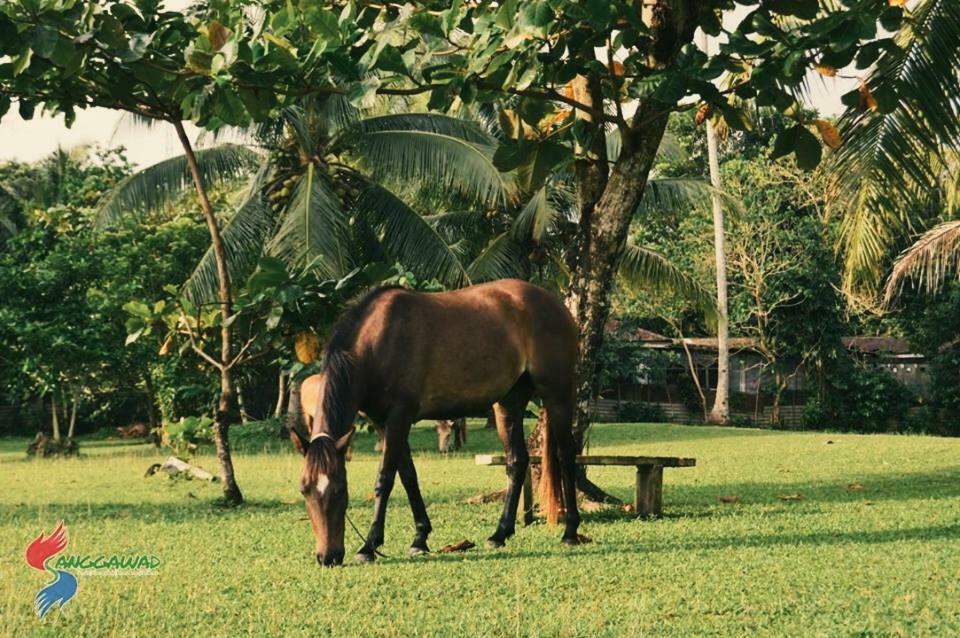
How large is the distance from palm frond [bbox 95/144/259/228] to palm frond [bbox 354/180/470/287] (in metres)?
2.36

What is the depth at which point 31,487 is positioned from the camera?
15289 millimetres

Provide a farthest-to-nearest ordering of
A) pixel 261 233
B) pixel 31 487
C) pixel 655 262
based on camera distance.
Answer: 1. pixel 655 262
2. pixel 261 233
3. pixel 31 487

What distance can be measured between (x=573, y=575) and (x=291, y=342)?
4.92 m

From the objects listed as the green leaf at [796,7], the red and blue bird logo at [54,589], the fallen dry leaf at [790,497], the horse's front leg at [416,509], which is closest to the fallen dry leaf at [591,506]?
the fallen dry leaf at [790,497]

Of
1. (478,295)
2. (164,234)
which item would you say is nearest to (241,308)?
(478,295)

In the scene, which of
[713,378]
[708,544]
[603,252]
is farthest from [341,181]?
[713,378]

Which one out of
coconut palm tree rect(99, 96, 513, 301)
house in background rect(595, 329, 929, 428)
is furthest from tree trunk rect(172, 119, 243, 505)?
house in background rect(595, 329, 929, 428)

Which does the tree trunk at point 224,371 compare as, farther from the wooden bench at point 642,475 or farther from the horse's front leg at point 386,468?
the horse's front leg at point 386,468

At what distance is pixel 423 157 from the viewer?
19.6 m

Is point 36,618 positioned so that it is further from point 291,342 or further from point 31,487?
point 31,487

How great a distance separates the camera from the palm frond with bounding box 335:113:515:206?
1945 centimetres

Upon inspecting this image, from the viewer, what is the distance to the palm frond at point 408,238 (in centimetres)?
1975

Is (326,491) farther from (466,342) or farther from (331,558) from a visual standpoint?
(466,342)

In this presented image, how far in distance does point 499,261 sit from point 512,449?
1439cm
